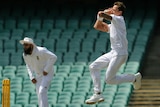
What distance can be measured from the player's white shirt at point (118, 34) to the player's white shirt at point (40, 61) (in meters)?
1.09

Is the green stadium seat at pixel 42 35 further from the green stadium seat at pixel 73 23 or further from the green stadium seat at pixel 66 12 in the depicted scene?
the green stadium seat at pixel 66 12

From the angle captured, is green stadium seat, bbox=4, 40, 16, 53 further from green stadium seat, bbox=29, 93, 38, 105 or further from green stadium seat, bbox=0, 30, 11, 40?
green stadium seat, bbox=29, 93, 38, 105

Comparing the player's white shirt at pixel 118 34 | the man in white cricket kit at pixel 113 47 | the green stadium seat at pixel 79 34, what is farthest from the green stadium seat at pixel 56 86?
the player's white shirt at pixel 118 34

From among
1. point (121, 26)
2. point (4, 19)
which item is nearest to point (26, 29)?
point (4, 19)

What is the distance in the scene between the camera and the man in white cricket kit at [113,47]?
13742 mm

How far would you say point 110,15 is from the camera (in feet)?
44.8

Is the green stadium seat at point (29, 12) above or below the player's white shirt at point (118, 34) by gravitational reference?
below

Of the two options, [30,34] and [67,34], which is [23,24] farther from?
[67,34]

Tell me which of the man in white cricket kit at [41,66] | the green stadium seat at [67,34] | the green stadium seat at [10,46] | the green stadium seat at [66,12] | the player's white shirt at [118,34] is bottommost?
the green stadium seat at [10,46]

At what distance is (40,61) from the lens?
1443cm

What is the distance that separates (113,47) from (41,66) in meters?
1.32

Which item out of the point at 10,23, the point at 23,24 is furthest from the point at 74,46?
the point at 10,23

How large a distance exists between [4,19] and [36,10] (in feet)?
3.64

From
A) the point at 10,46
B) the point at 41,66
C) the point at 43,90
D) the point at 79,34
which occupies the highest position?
the point at 41,66
